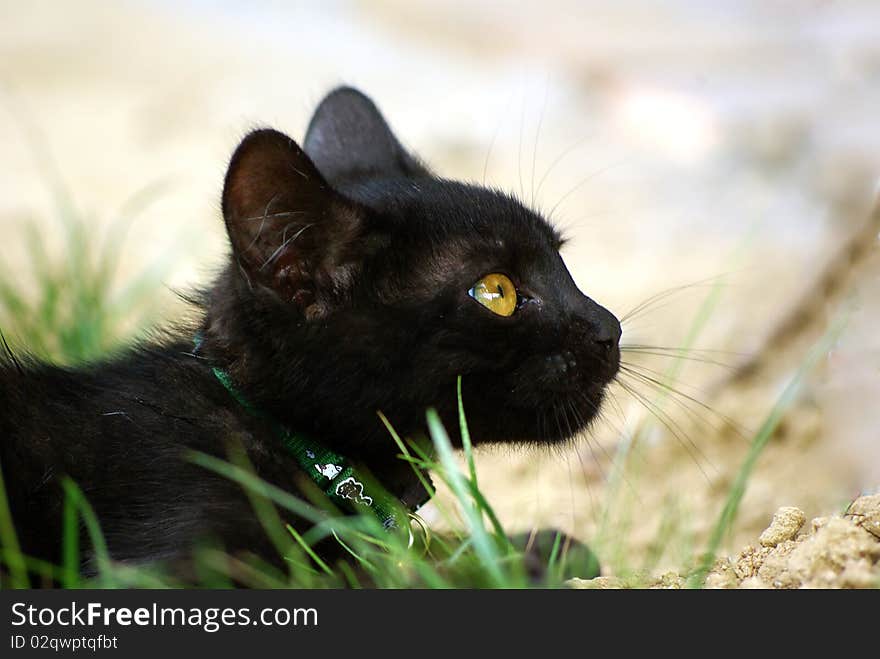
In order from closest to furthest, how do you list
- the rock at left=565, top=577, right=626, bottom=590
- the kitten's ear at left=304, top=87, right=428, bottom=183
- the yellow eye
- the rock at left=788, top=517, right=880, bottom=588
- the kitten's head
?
the rock at left=788, top=517, right=880, bottom=588
the rock at left=565, top=577, right=626, bottom=590
the kitten's head
the yellow eye
the kitten's ear at left=304, top=87, right=428, bottom=183

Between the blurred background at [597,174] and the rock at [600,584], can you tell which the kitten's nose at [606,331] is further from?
Answer: the rock at [600,584]

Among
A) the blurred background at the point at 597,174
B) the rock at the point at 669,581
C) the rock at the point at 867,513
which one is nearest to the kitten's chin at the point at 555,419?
the blurred background at the point at 597,174

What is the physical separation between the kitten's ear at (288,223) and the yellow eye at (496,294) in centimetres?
24

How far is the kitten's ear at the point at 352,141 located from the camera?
2.44 meters

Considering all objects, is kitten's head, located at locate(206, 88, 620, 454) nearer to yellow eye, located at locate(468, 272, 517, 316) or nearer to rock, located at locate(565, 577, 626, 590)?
yellow eye, located at locate(468, 272, 517, 316)

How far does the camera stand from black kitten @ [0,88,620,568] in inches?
70.8

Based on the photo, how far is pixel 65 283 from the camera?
3209mm

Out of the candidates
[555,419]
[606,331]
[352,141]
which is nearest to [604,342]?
[606,331]

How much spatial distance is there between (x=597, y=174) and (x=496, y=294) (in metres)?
3.11

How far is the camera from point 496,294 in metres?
1.97

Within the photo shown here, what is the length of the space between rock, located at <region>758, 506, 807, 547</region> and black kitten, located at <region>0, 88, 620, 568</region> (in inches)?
16.1

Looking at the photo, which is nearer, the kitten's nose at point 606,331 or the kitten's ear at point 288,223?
the kitten's ear at point 288,223

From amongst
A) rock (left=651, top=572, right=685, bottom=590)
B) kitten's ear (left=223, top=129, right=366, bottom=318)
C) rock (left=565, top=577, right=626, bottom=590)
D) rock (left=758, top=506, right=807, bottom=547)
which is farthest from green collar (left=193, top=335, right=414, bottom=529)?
rock (left=758, top=506, right=807, bottom=547)
